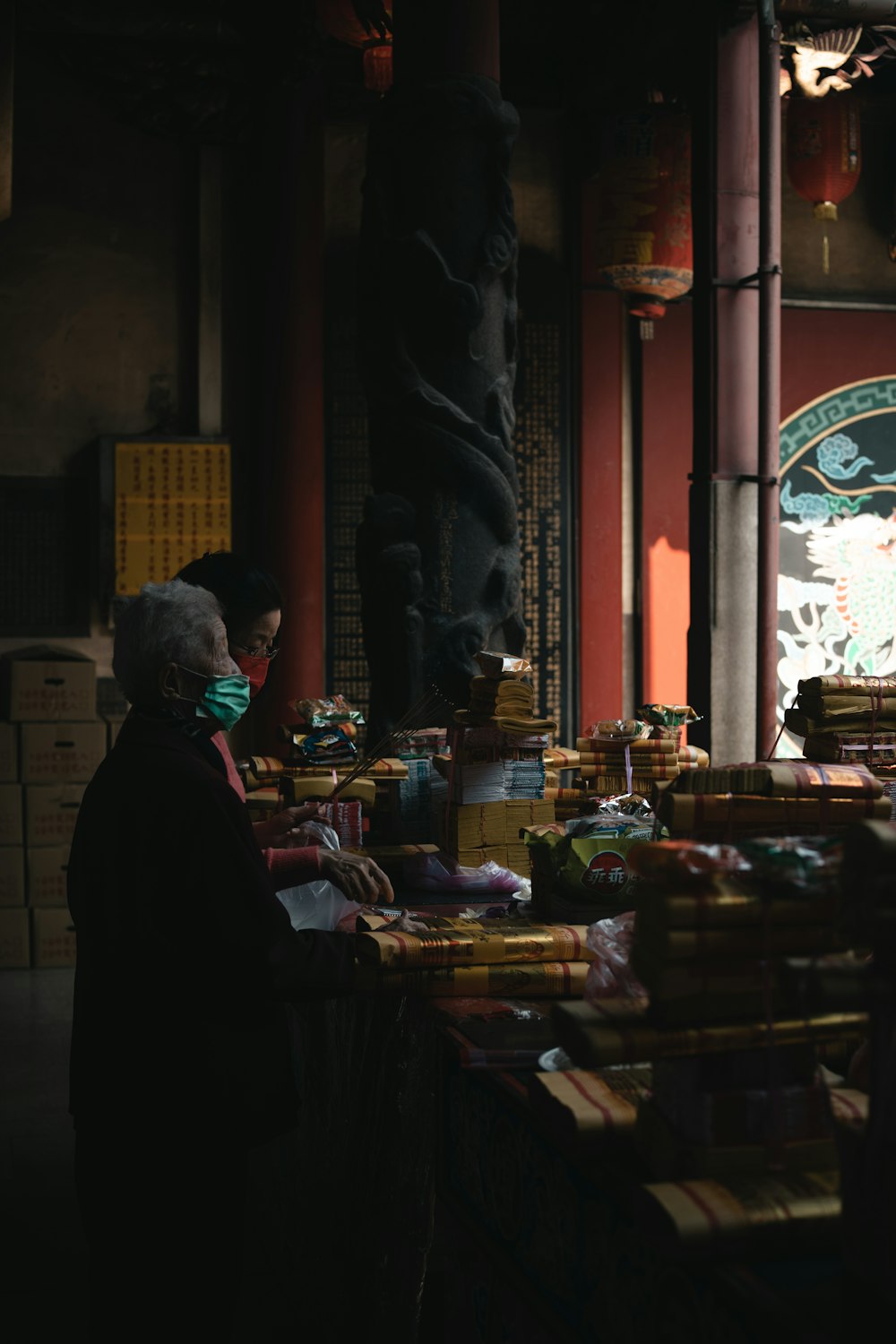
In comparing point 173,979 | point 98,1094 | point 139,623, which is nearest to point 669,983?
point 173,979

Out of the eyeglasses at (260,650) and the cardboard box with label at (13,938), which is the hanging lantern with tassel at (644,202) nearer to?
the eyeglasses at (260,650)

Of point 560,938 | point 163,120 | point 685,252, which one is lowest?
point 560,938

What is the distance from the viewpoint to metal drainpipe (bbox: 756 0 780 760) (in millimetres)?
5477

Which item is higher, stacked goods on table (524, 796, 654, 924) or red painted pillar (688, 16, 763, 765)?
red painted pillar (688, 16, 763, 765)

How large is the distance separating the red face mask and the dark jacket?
94 cm

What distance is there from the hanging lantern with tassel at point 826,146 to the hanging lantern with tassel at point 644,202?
614mm

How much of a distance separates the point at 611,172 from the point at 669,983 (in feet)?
17.4

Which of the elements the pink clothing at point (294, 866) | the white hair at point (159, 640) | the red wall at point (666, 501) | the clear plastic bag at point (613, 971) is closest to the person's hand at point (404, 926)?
the pink clothing at point (294, 866)

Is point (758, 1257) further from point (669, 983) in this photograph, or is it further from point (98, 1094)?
point (98, 1094)

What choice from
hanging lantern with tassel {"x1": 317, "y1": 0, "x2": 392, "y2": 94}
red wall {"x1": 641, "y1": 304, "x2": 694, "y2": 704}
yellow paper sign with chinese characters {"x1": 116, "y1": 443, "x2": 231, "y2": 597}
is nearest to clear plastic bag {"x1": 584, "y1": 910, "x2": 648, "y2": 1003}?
hanging lantern with tassel {"x1": 317, "y1": 0, "x2": 392, "y2": 94}

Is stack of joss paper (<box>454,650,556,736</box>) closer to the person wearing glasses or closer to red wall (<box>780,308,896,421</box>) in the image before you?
the person wearing glasses

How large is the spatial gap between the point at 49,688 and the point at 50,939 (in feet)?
3.62

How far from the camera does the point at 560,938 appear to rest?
7.62 ft

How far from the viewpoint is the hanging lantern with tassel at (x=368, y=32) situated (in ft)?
18.0
